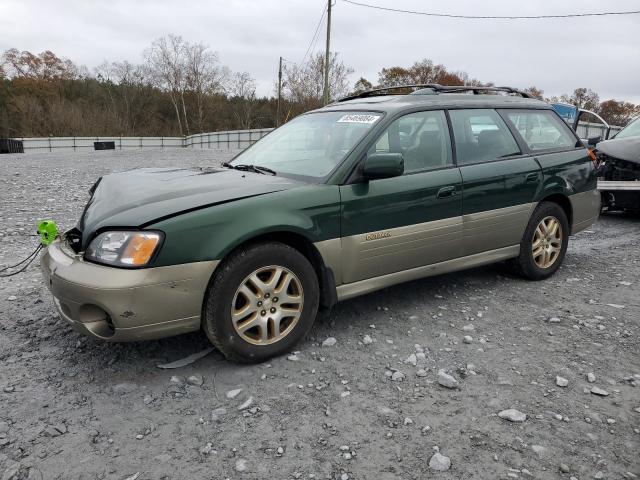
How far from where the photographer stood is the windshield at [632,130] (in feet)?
27.4

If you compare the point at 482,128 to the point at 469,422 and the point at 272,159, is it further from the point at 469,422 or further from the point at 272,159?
the point at 469,422

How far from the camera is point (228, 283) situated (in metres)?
2.89

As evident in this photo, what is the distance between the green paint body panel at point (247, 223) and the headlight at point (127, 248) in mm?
56

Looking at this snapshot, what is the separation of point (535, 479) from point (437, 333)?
4.93ft

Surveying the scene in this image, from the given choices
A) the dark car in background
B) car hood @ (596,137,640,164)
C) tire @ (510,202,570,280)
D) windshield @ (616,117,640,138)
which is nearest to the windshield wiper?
tire @ (510,202,570,280)

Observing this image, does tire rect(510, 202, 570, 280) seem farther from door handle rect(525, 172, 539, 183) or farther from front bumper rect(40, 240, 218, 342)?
front bumper rect(40, 240, 218, 342)

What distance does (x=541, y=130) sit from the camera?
15.7 feet

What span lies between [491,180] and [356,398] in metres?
2.28

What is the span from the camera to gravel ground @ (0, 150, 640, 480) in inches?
89.3

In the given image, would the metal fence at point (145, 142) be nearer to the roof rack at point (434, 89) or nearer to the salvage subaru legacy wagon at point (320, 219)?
the roof rack at point (434, 89)

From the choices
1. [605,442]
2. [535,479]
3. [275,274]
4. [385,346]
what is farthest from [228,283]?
[605,442]

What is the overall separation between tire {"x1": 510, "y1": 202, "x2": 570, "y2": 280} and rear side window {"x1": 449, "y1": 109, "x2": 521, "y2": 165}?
66 cm

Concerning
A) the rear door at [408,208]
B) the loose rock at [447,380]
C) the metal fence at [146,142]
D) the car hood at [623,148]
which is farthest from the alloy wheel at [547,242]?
the metal fence at [146,142]

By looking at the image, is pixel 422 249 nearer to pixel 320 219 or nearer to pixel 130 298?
pixel 320 219
